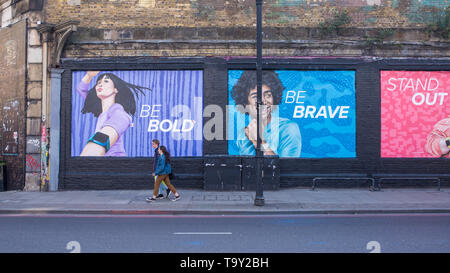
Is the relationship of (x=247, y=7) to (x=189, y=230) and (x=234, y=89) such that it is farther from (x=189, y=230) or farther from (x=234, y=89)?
(x=189, y=230)

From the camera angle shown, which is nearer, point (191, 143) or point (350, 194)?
point (350, 194)

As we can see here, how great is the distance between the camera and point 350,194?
1225 centimetres

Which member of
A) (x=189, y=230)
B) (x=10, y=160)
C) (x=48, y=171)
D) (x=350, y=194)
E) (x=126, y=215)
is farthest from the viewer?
(x=10, y=160)

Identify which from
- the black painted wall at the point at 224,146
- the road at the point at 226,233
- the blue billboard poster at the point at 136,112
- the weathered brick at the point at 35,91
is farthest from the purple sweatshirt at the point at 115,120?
the road at the point at 226,233

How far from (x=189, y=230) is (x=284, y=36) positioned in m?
8.97

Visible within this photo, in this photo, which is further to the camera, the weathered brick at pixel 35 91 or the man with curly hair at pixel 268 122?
the man with curly hair at pixel 268 122

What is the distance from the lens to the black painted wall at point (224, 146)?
44.3 feet

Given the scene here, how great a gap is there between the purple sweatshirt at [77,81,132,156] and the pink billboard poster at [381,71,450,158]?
386 inches

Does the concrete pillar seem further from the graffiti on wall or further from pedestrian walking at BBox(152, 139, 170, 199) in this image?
pedestrian walking at BBox(152, 139, 170, 199)

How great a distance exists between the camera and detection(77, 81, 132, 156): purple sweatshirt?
13.7 m

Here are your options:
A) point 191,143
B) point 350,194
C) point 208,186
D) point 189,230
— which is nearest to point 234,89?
point 191,143

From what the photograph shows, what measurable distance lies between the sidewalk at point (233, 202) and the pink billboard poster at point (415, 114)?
1621 mm

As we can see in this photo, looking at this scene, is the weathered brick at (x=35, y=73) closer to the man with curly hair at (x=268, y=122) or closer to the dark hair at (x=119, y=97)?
the dark hair at (x=119, y=97)

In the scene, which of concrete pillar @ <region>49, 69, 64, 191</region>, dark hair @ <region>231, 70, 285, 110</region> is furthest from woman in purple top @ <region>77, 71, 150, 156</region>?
dark hair @ <region>231, 70, 285, 110</region>
